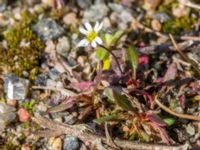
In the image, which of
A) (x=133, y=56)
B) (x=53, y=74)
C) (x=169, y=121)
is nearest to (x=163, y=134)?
(x=169, y=121)

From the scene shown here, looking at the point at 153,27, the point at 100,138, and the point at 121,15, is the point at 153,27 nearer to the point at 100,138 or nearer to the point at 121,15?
the point at 121,15

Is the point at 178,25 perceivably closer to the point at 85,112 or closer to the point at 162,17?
the point at 162,17

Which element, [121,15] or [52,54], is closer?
[52,54]

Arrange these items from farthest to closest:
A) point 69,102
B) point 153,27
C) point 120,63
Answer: point 153,27 < point 120,63 < point 69,102

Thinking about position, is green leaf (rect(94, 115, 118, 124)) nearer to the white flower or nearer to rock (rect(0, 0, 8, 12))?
the white flower

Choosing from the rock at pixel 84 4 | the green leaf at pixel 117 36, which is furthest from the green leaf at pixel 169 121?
the rock at pixel 84 4

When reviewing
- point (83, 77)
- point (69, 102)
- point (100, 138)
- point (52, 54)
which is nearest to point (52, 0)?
point (52, 54)
